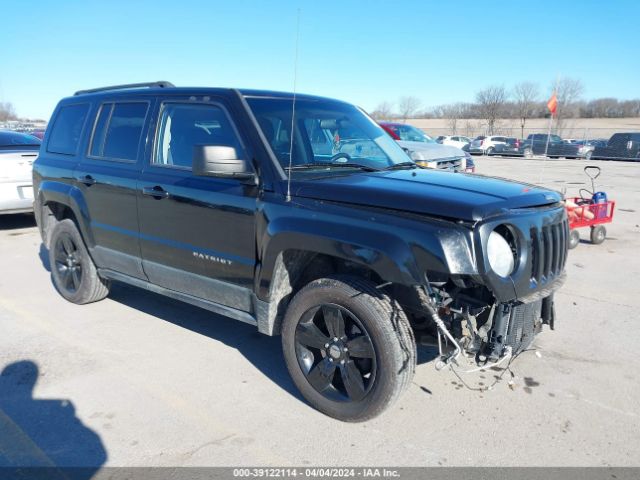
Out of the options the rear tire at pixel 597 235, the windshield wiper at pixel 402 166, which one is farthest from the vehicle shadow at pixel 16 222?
the rear tire at pixel 597 235

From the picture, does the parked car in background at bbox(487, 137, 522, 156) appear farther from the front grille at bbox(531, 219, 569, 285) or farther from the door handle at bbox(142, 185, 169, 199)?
the door handle at bbox(142, 185, 169, 199)

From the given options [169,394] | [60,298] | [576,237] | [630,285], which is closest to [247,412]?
[169,394]

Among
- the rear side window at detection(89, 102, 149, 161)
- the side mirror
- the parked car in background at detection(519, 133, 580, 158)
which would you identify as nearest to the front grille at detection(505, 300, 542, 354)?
the side mirror

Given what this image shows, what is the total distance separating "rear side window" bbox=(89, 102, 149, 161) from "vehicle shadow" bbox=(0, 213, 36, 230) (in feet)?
19.7

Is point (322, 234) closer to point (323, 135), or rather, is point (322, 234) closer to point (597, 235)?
point (323, 135)

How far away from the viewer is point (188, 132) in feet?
12.9

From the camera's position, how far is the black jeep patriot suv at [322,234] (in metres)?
2.86

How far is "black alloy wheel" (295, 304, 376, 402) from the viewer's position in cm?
309

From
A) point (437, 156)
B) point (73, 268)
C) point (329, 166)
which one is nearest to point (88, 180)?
point (73, 268)

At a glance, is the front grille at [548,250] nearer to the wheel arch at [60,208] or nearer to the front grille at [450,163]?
the wheel arch at [60,208]

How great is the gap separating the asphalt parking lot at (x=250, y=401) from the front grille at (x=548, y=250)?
0.92 meters

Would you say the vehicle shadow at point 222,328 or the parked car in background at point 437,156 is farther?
the parked car in background at point 437,156

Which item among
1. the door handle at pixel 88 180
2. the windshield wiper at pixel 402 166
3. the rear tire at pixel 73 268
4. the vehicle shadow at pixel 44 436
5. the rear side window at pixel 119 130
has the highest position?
the rear side window at pixel 119 130

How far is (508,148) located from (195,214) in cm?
3465
